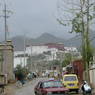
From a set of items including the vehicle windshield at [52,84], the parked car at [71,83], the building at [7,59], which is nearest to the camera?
the vehicle windshield at [52,84]

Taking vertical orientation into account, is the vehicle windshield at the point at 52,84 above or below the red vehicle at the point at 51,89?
above

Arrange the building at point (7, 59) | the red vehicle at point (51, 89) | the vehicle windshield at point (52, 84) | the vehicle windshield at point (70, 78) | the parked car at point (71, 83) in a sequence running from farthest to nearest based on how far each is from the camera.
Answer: the building at point (7, 59)
the vehicle windshield at point (70, 78)
the parked car at point (71, 83)
the vehicle windshield at point (52, 84)
the red vehicle at point (51, 89)

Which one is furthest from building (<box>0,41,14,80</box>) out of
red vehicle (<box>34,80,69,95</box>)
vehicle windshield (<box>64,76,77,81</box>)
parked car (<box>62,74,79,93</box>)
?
red vehicle (<box>34,80,69,95</box>)

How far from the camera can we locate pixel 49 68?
549 ft

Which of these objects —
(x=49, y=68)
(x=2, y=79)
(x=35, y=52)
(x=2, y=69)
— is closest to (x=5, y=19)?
(x=2, y=79)

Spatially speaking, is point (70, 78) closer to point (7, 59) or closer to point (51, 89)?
point (51, 89)

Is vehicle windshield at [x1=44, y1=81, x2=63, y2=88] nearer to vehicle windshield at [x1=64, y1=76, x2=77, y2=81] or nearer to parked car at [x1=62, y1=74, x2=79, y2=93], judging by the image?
parked car at [x1=62, y1=74, x2=79, y2=93]

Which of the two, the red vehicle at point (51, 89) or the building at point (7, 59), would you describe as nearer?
the red vehicle at point (51, 89)

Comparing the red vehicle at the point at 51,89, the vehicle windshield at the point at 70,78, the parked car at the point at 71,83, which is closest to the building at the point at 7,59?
the vehicle windshield at the point at 70,78

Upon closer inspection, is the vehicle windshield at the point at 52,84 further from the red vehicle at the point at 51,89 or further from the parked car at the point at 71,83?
the parked car at the point at 71,83

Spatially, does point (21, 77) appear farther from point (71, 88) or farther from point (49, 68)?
point (49, 68)

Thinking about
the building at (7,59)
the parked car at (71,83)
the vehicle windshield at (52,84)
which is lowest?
the parked car at (71,83)

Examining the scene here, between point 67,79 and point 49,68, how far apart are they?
12477cm

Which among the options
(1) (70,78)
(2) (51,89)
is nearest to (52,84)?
(2) (51,89)
